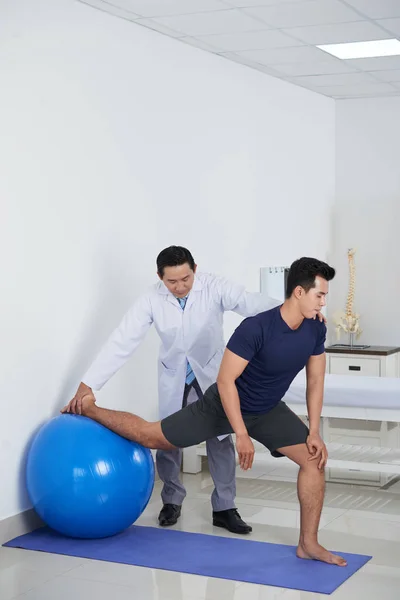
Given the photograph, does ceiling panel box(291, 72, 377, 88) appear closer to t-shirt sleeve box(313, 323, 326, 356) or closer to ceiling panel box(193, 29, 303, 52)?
ceiling panel box(193, 29, 303, 52)

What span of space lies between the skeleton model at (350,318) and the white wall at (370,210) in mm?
88

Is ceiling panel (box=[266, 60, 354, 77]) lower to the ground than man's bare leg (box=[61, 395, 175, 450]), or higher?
higher

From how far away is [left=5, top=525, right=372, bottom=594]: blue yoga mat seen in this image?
3.68 metres

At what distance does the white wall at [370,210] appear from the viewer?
7.15m

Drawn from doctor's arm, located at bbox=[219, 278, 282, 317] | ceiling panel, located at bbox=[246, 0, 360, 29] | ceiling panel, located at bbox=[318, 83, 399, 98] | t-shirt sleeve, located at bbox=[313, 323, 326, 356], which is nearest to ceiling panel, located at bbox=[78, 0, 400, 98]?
ceiling panel, located at bbox=[246, 0, 360, 29]

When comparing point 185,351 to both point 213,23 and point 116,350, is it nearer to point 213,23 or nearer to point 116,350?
point 116,350

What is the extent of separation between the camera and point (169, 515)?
14.7 ft

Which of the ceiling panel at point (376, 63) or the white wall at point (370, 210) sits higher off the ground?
the ceiling panel at point (376, 63)

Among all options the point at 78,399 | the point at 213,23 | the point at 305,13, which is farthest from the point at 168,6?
the point at 78,399

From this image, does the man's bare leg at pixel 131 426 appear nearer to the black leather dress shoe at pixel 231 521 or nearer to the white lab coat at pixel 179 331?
the white lab coat at pixel 179 331

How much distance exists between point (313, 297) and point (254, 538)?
123 cm

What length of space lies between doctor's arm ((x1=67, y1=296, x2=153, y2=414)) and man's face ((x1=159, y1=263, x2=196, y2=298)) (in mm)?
194

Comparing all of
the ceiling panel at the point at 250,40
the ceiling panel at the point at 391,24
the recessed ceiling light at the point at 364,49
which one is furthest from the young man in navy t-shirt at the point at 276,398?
the recessed ceiling light at the point at 364,49

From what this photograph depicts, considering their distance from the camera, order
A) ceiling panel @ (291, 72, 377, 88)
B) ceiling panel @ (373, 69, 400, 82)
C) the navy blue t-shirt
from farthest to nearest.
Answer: ceiling panel @ (291, 72, 377, 88)
ceiling panel @ (373, 69, 400, 82)
the navy blue t-shirt
